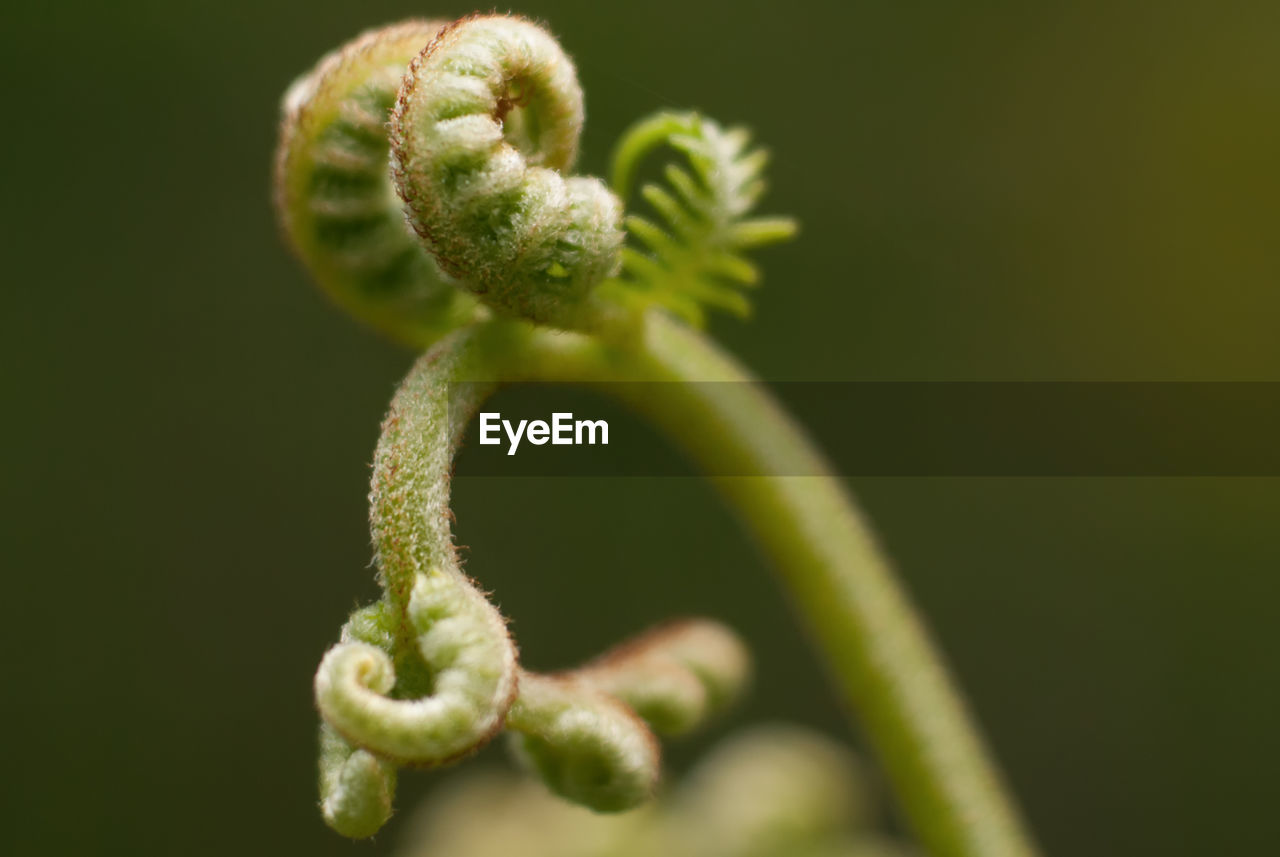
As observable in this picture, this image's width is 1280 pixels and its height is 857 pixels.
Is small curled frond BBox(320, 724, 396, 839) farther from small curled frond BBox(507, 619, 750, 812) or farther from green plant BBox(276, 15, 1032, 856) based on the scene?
small curled frond BBox(507, 619, 750, 812)

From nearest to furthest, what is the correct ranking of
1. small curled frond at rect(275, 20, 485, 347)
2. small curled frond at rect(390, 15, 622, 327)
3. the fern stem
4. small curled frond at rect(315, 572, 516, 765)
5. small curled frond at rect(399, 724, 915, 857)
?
small curled frond at rect(315, 572, 516, 765), small curled frond at rect(390, 15, 622, 327), small curled frond at rect(275, 20, 485, 347), the fern stem, small curled frond at rect(399, 724, 915, 857)

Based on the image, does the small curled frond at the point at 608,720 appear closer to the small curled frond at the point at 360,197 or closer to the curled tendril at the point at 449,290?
the curled tendril at the point at 449,290

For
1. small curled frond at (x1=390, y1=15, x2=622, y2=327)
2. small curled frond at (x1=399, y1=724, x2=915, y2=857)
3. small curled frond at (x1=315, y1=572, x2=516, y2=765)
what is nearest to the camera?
small curled frond at (x1=315, y1=572, x2=516, y2=765)

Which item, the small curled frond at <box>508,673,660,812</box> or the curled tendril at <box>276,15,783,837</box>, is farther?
the small curled frond at <box>508,673,660,812</box>

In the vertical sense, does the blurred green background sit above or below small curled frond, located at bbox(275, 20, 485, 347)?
above

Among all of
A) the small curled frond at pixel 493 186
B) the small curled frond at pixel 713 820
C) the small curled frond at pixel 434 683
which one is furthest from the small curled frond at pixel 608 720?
the small curled frond at pixel 713 820

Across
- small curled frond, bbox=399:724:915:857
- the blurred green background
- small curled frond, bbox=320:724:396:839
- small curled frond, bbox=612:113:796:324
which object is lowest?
small curled frond, bbox=320:724:396:839

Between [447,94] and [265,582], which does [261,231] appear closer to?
[265,582]

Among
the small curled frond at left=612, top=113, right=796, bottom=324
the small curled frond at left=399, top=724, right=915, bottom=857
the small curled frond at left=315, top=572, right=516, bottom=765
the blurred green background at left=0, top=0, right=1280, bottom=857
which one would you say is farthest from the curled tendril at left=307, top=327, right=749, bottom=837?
the blurred green background at left=0, top=0, right=1280, bottom=857
